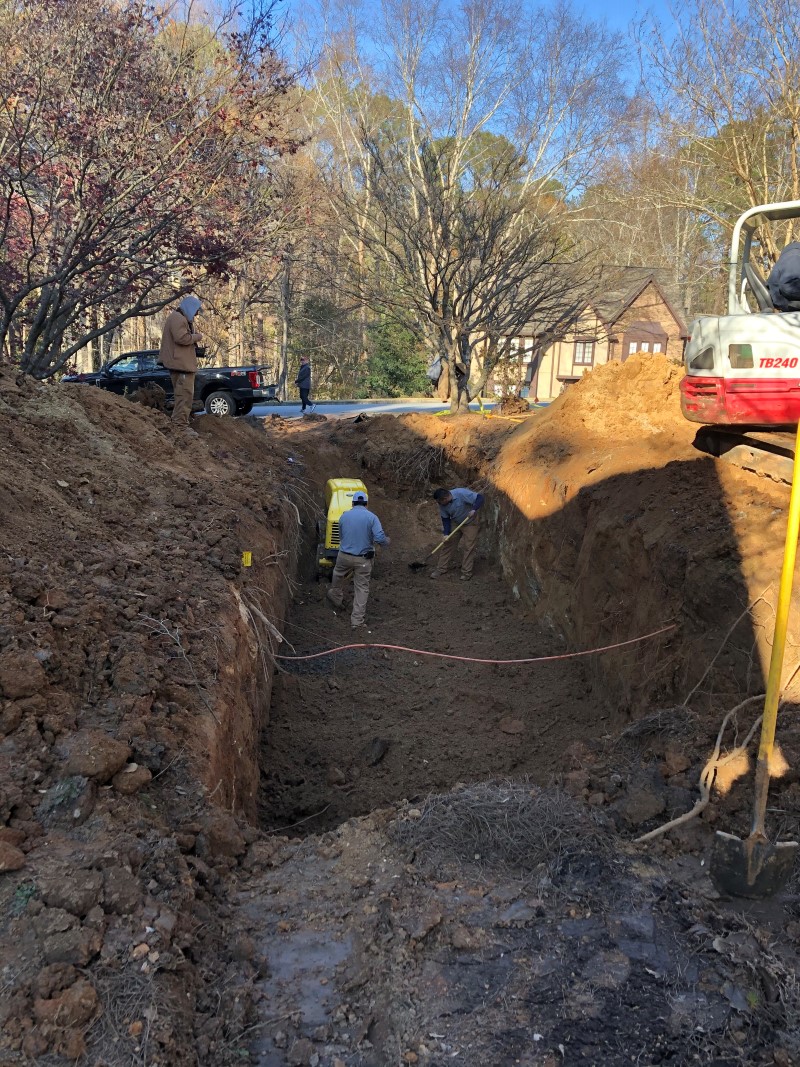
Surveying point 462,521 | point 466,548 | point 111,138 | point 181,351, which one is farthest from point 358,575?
point 111,138

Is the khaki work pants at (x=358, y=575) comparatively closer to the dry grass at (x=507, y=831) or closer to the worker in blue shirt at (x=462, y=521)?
the worker in blue shirt at (x=462, y=521)

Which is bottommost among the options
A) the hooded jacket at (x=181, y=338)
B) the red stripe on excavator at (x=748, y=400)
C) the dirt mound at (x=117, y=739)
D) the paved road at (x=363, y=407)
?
the dirt mound at (x=117, y=739)

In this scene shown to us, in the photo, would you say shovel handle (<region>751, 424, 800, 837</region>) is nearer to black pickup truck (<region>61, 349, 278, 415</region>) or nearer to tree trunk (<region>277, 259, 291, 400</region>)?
black pickup truck (<region>61, 349, 278, 415</region>)

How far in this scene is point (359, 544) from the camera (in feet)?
32.9

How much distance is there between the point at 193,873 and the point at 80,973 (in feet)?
2.71

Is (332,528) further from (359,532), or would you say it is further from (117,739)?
(117,739)

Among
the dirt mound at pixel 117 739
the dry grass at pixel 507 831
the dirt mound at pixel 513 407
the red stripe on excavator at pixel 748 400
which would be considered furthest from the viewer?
the dirt mound at pixel 513 407

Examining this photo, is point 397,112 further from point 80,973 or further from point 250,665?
point 80,973

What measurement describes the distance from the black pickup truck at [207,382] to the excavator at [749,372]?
1027 cm

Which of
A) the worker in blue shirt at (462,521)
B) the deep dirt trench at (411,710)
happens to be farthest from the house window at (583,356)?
the deep dirt trench at (411,710)

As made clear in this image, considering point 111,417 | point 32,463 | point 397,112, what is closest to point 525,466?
point 111,417

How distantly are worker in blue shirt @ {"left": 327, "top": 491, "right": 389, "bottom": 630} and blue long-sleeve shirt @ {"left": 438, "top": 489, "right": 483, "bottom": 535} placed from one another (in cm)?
183

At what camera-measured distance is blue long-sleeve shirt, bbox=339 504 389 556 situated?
10.0m

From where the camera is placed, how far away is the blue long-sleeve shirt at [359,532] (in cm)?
1004
